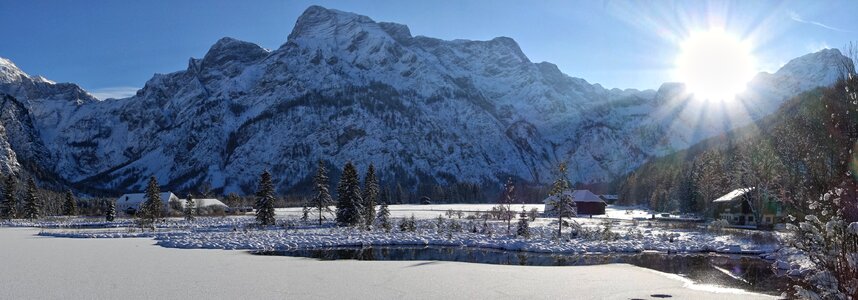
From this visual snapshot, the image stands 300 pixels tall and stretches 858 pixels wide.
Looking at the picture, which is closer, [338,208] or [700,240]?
[700,240]

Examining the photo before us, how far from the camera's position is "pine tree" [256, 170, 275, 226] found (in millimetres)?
64625

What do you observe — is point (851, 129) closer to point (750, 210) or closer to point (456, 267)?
point (456, 267)

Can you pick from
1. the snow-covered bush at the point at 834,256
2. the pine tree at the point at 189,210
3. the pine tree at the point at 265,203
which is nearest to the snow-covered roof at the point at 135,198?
the pine tree at the point at 189,210

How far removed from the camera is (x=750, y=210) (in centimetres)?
7012

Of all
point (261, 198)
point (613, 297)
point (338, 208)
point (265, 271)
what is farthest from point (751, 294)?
point (261, 198)

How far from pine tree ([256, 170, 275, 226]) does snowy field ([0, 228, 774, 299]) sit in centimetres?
3421

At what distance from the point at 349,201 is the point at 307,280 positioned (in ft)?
138

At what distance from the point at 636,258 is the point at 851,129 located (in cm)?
2006

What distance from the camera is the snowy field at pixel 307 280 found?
18.1 metres

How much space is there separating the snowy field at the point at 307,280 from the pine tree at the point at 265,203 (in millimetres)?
34207

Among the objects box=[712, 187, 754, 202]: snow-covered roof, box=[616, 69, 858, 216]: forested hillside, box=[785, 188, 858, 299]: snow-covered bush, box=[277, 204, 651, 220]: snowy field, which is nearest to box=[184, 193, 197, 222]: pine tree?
box=[277, 204, 651, 220]: snowy field

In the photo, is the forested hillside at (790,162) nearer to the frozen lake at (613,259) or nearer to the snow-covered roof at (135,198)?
the frozen lake at (613,259)

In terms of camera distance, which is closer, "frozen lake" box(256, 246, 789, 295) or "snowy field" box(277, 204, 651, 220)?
"frozen lake" box(256, 246, 789, 295)

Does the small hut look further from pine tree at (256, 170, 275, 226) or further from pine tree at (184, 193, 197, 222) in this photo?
pine tree at (184, 193, 197, 222)
